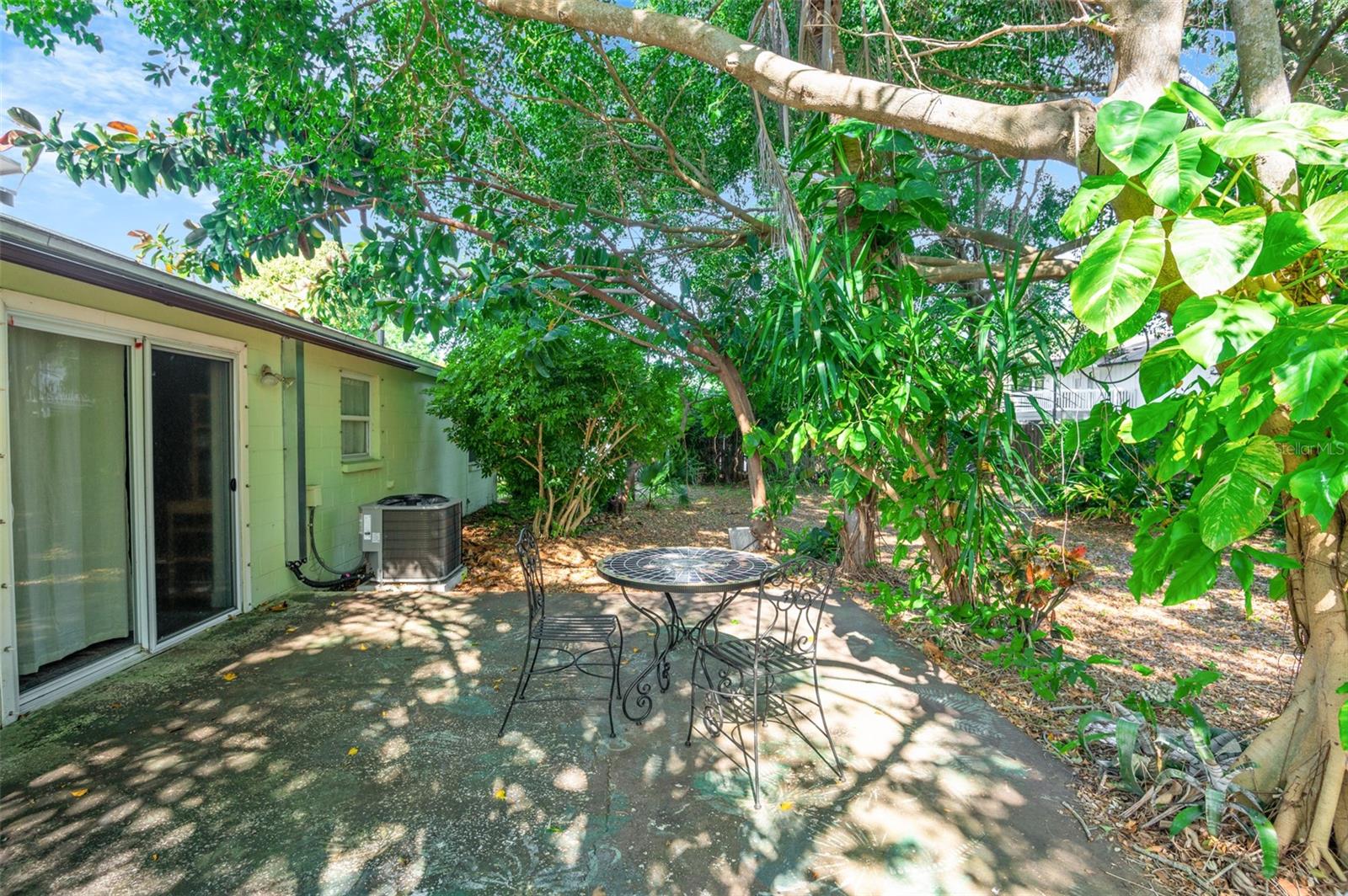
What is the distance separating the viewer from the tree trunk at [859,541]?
214 inches

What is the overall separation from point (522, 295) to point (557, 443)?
2.15 meters

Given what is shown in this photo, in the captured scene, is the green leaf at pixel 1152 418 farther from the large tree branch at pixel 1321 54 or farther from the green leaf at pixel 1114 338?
the large tree branch at pixel 1321 54

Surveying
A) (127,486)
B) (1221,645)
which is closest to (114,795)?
(127,486)

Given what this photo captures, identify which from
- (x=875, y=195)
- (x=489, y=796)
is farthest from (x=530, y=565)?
(x=875, y=195)

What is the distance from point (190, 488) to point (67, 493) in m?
0.83

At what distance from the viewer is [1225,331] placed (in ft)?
3.86

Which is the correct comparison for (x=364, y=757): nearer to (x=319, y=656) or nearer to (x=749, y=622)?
(x=319, y=656)

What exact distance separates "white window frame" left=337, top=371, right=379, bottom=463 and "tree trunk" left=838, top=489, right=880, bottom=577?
5.03 metres

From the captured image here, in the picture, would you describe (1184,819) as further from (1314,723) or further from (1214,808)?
(1314,723)

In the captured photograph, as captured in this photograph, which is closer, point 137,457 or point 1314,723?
point 1314,723

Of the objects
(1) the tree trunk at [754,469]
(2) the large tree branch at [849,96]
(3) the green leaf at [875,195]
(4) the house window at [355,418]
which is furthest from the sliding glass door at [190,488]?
(3) the green leaf at [875,195]

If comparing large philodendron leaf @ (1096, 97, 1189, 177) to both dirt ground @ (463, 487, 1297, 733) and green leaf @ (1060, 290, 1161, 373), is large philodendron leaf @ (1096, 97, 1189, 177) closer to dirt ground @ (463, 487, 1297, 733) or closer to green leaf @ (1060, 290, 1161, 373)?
green leaf @ (1060, 290, 1161, 373)

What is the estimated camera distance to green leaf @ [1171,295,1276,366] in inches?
45.6

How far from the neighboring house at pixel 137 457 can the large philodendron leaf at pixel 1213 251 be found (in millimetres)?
3984
